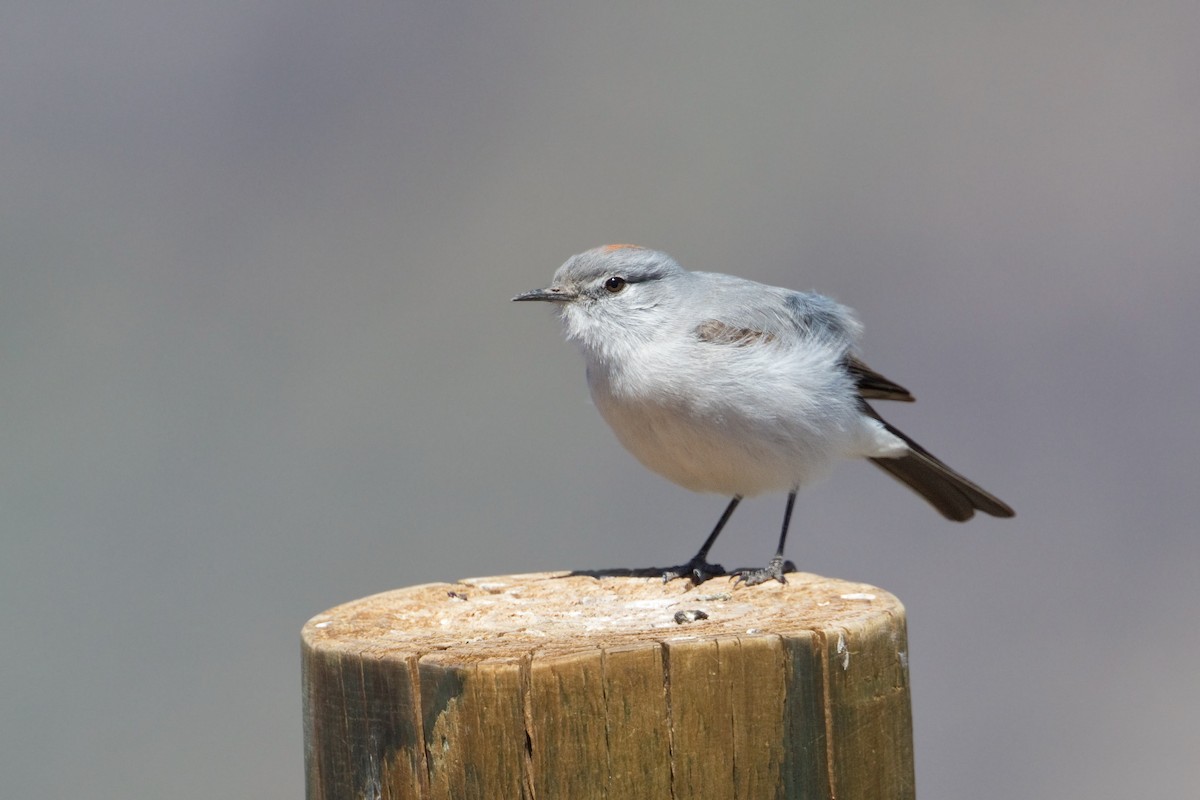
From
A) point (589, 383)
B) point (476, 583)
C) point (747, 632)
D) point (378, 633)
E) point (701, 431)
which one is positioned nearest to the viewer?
point (747, 632)

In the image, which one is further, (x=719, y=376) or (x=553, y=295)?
(x=553, y=295)

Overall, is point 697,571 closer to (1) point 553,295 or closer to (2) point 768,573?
(2) point 768,573

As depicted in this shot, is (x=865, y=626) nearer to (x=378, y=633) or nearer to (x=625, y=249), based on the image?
(x=378, y=633)

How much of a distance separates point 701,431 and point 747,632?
219cm

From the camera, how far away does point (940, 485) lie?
6457mm

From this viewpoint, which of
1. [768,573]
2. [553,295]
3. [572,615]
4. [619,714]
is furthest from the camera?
[553,295]

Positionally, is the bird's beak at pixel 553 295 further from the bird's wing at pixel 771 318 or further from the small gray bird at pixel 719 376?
the bird's wing at pixel 771 318

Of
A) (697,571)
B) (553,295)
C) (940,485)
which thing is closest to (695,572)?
(697,571)

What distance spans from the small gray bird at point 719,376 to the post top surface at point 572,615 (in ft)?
1.55

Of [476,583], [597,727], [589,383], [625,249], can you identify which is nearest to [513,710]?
[597,727]

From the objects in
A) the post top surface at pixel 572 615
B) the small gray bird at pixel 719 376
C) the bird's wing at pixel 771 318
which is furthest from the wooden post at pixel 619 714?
the bird's wing at pixel 771 318

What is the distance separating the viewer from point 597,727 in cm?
281

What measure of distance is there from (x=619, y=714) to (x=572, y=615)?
1.19 metres

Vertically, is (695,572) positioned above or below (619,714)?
below
